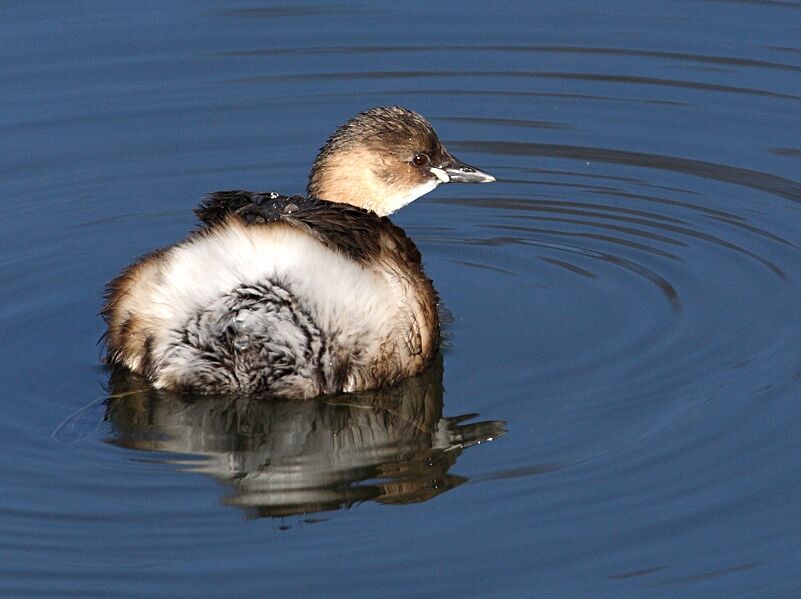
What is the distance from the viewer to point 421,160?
25.6 feet

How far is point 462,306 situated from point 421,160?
2.65 ft

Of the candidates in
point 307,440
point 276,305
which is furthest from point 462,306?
point 276,305

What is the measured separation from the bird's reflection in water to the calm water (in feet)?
0.04

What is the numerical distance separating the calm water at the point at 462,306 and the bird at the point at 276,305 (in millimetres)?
198

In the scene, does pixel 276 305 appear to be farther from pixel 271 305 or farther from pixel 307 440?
pixel 307 440

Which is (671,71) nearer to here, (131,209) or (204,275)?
(131,209)

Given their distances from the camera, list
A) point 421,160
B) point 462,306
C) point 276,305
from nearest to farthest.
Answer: point 276,305 < point 462,306 < point 421,160

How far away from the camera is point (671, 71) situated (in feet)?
32.6

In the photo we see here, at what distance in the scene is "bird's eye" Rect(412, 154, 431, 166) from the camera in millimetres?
7768

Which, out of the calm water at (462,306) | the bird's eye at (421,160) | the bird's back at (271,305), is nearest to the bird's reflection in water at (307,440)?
the calm water at (462,306)

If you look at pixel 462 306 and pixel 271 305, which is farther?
pixel 462 306

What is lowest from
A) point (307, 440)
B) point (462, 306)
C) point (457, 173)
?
point (307, 440)

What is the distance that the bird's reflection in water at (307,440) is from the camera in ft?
18.5

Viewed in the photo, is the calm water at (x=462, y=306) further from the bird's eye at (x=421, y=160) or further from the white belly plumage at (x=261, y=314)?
the bird's eye at (x=421, y=160)
